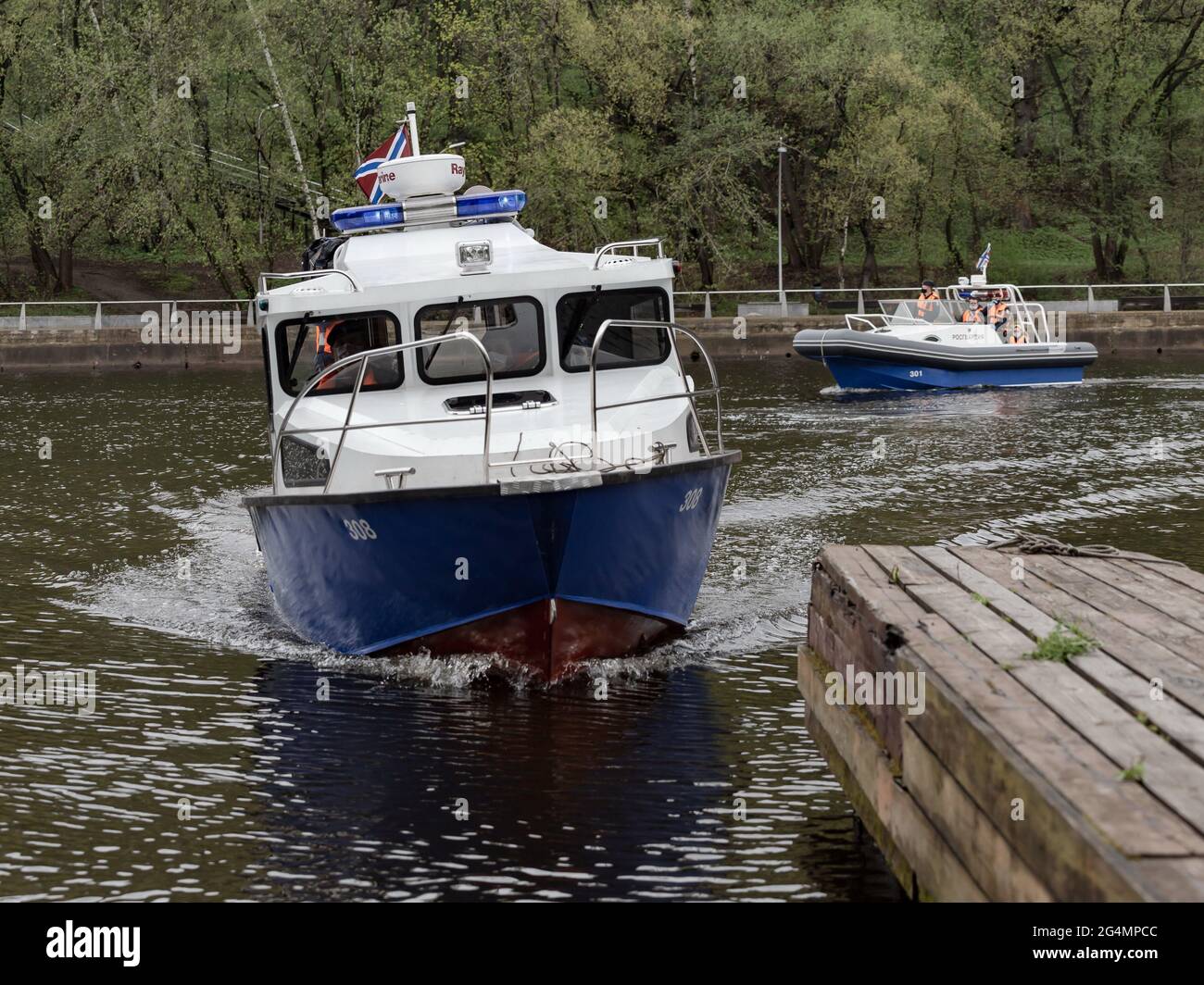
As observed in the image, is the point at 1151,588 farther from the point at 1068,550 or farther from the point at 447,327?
the point at 447,327

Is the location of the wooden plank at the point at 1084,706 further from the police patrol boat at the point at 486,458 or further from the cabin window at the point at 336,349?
the cabin window at the point at 336,349

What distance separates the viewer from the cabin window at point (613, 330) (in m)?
12.4

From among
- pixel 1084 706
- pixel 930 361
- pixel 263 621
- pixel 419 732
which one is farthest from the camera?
pixel 930 361

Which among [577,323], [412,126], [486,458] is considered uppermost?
[412,126]

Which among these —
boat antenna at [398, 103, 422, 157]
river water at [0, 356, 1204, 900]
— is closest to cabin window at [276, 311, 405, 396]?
river water at [0, 356, 1204, 900]

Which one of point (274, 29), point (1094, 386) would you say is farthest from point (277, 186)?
point (1094, 386)

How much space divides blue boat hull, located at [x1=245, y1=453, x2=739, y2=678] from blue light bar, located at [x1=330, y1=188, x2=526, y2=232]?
143 inches

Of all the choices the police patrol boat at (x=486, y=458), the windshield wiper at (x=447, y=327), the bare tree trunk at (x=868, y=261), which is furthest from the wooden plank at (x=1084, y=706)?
the bare tree trunk at (x=868, y=261)

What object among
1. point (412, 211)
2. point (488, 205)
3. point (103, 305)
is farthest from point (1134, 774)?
point (103, 305)

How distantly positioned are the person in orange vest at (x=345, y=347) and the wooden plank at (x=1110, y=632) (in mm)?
5437

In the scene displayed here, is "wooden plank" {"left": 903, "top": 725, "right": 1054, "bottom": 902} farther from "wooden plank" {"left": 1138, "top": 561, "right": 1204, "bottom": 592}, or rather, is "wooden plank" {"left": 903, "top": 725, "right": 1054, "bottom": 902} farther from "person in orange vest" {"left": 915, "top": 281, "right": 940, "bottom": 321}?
"person in orange vest" {"left": 915, "top": 281, "right": 940, "bottom": 321}

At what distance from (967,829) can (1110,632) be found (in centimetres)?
173

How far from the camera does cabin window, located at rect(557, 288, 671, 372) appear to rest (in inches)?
490

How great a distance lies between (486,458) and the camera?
10.6 metres
